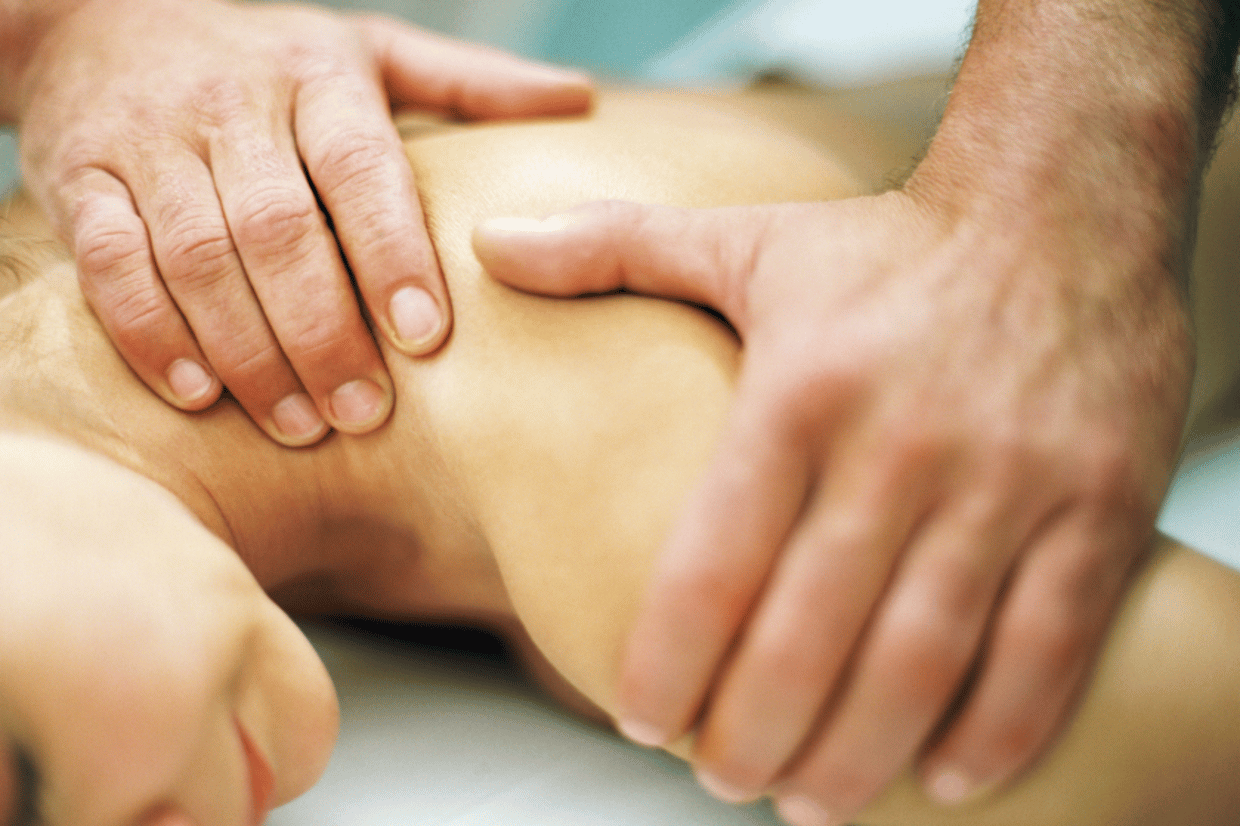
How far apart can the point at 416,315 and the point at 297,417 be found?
0.43ft

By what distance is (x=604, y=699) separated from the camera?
22.0 inches

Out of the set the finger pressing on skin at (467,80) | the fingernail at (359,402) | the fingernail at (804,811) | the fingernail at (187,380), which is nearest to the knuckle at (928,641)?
the fingernail at (804,811)

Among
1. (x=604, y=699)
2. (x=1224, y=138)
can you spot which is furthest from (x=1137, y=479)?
(x=1224, y=138)

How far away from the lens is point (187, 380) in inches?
24.0

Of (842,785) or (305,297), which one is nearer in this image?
(842,785)

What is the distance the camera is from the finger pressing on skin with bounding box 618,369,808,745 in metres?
0.46

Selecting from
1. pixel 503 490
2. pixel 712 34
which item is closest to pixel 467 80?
pixel 503 490

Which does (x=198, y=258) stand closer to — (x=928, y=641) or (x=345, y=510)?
(x=345, y=510)

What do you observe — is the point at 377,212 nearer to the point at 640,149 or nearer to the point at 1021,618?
the point at 640,149

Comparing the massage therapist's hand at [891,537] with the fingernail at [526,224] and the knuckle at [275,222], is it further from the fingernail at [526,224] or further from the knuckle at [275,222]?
the knuckle at [275,222]

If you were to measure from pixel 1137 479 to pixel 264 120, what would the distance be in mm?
679

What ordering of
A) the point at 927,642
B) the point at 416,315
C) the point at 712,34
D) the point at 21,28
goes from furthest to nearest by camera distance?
the point at 712,34 → the point at 21,28 → the point at 416,315 → the point at 927,642

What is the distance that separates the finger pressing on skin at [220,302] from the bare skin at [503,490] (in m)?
0.04

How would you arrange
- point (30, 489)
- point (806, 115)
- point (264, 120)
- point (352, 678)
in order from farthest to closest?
point (806, 115) → point (352, 678) → point (264, 120) → point (30, 489)
